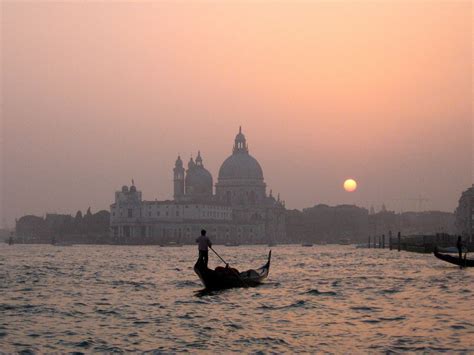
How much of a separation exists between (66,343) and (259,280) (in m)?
17.4

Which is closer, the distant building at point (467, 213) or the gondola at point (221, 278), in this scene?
the gondola at point (221, 278)

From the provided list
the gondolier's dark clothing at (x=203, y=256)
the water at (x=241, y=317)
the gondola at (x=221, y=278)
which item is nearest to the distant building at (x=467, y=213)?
the gondola at (x=221, y=278)

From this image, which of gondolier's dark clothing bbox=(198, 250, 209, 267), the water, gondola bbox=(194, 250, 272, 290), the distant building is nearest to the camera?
the water

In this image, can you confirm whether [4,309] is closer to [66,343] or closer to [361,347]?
[66,343]

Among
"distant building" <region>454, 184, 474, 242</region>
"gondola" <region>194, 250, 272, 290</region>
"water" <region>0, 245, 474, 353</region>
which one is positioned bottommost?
"water" <region>0, 245, 474, 353</region>

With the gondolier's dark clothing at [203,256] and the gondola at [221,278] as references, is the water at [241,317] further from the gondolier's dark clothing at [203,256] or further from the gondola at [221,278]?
the gondolier's dark clothing at [203,256]

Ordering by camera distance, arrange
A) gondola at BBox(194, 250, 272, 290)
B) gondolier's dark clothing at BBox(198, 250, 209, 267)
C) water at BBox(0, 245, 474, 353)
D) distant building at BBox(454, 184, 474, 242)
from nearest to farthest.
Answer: water at BBox(0, 245, 474, 353)
gondolier's dark clothing at BBox(198, 250, 209, 267)
gondola at BBox(194, 250, 272, 290)
distant building at BBox(454, 184, 474, 242)

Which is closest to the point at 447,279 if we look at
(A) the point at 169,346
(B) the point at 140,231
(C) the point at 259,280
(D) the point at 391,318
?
(C) the point at 259,280

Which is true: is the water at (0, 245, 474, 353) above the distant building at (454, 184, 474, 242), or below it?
below

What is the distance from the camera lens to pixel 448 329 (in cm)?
2061

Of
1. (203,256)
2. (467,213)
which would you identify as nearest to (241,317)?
(203,256)

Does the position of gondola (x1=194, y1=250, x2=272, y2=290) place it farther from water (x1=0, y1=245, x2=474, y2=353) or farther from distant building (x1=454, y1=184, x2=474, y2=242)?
distant building (x1=454, y1=184, x2=474, y2=242)

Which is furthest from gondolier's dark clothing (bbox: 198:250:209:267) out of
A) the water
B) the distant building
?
the distant building

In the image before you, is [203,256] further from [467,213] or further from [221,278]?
[467,213]
